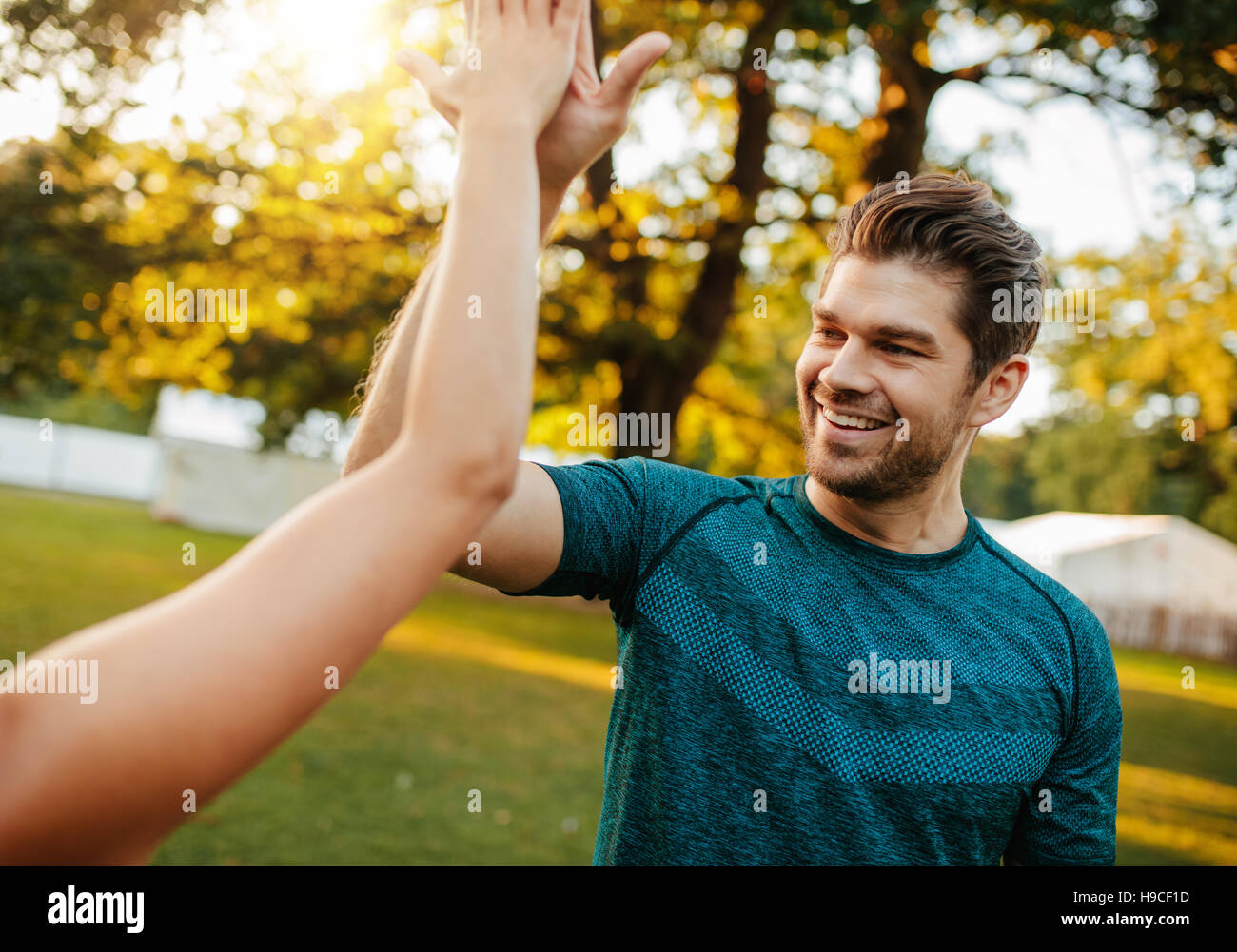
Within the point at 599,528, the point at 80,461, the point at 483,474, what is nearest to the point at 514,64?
the point at 483,474

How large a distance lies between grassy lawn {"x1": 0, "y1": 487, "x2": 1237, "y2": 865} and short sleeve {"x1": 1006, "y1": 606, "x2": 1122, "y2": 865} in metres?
4.78

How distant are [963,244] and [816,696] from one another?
1.12 metres

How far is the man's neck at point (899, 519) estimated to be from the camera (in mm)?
2162

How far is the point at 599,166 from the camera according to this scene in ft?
42.5

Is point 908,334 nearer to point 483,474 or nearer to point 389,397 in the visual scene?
point 389,397

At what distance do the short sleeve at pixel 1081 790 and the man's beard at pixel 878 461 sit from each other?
0.53 metres

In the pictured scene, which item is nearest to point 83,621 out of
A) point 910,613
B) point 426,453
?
point 910,613

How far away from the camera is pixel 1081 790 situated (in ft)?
6.74

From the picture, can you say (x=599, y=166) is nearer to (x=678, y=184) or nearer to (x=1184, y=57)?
(x=678, y=184)

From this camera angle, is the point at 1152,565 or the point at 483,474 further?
the point at 1152,565

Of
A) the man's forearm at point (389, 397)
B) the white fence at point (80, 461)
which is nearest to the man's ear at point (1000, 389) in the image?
the man's forearm at point (389, 397)

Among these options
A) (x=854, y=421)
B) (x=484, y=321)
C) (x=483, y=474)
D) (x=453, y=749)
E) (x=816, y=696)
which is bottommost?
(x=453, y=749)

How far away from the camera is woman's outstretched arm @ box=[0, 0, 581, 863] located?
58 cm

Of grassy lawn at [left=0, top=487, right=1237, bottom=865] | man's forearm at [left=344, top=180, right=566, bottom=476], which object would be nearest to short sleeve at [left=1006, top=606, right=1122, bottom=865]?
man's forearm at [left=344, top=180, right=566, bottom=476]
